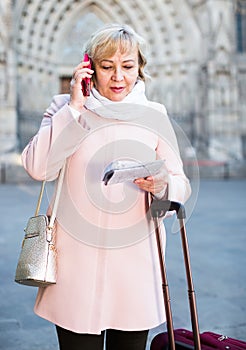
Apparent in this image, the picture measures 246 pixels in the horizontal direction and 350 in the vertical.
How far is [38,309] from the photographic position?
4.80 feet

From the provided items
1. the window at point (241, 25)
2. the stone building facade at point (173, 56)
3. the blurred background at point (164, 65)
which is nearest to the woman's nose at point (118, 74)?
the blurred background at point (164, 65)

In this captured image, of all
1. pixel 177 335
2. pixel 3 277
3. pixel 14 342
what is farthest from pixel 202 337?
pixel 3 277

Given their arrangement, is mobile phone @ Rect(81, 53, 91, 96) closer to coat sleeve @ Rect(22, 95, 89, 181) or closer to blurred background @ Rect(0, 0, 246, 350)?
coat sleeve @ Rect(22, 95, 89, 181)

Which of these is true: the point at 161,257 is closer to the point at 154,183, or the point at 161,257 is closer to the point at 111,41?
the point at 154,183

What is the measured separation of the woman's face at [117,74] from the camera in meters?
1.41

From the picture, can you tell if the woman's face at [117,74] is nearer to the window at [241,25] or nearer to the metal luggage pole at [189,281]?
the metal luggage pole at [189,281]

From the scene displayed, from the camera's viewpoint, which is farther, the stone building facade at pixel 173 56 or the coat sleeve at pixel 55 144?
the stone building facade at pixel 173 56

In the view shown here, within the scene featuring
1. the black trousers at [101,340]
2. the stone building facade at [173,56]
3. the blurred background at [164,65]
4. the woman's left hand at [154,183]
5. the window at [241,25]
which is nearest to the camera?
the woman's left hand at [154,183]

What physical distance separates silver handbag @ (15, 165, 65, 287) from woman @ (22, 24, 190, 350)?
33 millimetres

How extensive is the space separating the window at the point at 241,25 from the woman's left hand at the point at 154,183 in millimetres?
16373

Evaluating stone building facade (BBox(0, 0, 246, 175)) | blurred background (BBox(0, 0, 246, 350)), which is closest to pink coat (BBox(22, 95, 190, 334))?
blurred background (BBox(0, 0, 246, 350))

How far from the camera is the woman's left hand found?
130 cm

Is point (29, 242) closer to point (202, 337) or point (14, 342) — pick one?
point (202, 337)

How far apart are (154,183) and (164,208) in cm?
8
